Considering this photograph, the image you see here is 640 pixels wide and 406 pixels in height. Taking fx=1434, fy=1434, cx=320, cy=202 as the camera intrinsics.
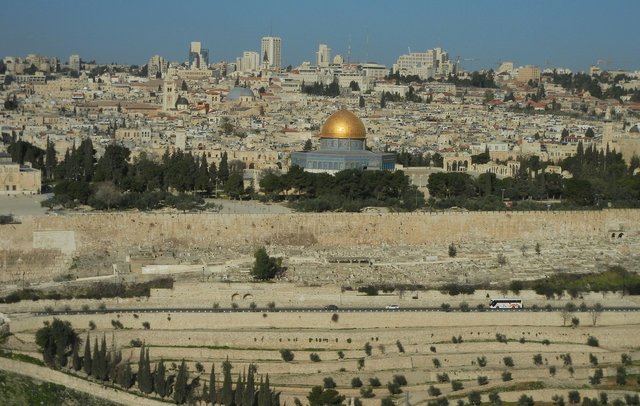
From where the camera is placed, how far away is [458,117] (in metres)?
79.8

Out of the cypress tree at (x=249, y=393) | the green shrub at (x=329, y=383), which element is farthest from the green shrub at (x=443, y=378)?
the cypress tree at (x=249, y=393)

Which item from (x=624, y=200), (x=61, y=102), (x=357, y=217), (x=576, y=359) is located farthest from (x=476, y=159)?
(x=61, y=102)

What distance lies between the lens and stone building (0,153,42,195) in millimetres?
42469

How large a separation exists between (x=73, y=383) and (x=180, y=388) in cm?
201

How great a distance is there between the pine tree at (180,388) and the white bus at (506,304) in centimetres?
782

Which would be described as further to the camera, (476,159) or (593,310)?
(476,159)

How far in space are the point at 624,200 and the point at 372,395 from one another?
20016mm

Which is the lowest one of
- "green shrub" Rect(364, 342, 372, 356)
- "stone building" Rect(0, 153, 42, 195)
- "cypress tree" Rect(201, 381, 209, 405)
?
"cypress tree" Rect(201, 381, 209, 405)

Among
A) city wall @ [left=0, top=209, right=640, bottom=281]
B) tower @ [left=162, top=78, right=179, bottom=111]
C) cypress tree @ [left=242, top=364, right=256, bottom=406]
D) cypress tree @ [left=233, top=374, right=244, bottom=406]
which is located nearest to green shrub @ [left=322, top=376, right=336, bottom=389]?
cypress tree @ [left=233, top=374, right=244, bottom=406]

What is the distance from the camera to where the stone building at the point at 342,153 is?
46.7m

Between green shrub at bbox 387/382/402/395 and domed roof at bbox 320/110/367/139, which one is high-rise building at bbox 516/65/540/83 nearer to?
domed roof at bbox 320/110/367/139

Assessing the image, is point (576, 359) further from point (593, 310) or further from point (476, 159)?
point (476, 159)

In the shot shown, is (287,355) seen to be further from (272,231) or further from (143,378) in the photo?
(272,231)

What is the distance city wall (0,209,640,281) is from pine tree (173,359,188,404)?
31.5 feet
